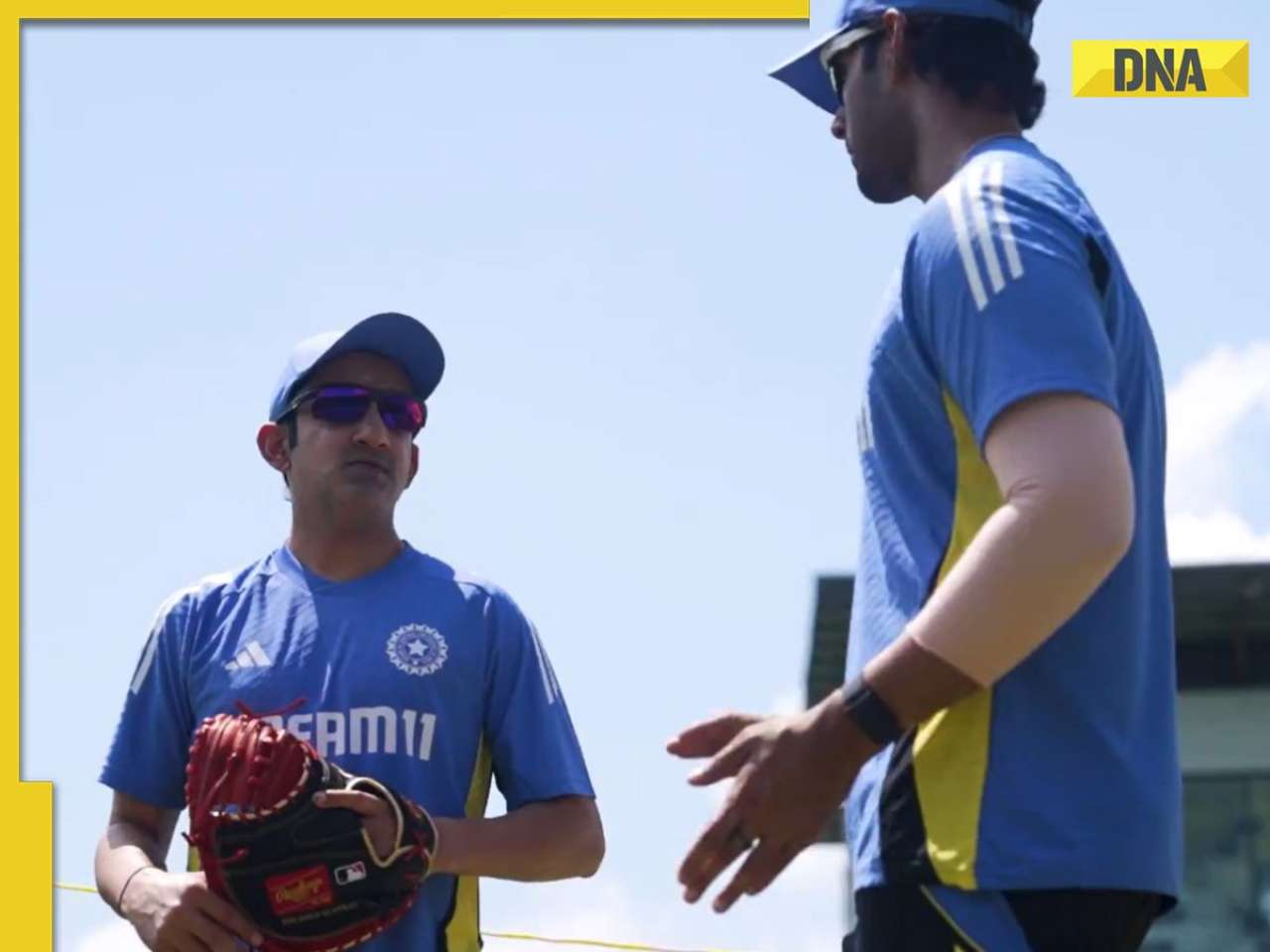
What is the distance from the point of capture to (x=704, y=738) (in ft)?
9.80

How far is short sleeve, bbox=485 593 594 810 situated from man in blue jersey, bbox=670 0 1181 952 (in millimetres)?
1751

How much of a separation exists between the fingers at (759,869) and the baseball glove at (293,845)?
162 centimetres

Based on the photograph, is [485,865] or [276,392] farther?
[276,392]

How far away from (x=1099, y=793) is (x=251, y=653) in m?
2.39

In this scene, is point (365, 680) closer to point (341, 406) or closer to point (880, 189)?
point (341, 406)

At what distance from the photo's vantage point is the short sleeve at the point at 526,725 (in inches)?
192

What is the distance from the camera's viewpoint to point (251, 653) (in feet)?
16.0

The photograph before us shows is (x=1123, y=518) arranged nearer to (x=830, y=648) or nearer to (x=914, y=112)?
(x=914, y=112)

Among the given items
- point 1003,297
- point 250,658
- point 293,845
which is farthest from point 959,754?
point 250,658

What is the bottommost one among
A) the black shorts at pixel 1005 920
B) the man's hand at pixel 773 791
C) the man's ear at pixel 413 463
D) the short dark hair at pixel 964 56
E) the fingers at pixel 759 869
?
the black shorts at pixel 1005 920

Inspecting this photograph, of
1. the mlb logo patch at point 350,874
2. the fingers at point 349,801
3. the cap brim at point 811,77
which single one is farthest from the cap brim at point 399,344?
the cap brim at point 811,77

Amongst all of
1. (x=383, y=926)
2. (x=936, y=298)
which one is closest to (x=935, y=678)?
(x=936, y=298)

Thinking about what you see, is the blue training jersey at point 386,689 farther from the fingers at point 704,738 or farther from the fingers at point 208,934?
the fingers at point 704,738

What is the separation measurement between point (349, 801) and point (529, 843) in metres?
0.54
